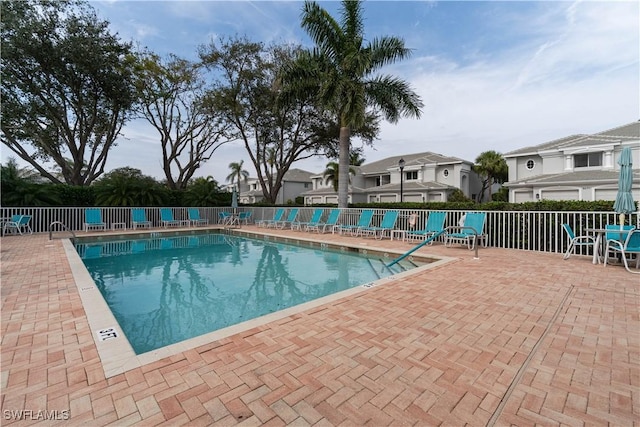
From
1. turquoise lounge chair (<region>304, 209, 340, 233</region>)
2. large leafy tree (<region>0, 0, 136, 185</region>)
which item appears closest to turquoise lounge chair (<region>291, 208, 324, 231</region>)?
turquoise lounge chair (<region>304, 209, 340, 233</region>)

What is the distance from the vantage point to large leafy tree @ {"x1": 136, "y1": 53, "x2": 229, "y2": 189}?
20406 mm

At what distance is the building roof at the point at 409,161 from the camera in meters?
29.0

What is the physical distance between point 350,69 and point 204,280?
11086 millimetres

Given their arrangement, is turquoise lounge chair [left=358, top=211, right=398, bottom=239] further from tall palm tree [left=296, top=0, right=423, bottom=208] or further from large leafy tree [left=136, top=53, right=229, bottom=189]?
large leafy tree [left=136, top=53, right=229, bottom=189]

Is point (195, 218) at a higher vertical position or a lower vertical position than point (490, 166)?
lower

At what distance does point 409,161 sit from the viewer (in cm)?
3169

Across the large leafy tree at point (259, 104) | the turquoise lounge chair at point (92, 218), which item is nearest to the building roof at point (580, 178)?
the large leafy tree at point (259, 104)

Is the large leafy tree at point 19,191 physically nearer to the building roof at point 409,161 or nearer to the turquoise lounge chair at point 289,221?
the turquoise lounge chair at point 289,221

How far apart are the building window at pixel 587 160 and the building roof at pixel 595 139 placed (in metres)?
0.79

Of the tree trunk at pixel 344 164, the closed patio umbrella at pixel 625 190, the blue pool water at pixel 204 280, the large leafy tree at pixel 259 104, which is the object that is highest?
the large leafy tree at pixel 259 104

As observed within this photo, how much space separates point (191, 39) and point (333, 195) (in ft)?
62.7

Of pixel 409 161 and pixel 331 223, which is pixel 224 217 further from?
pixel 409 161

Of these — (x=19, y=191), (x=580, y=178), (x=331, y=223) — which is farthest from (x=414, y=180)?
(x=19, y=191)

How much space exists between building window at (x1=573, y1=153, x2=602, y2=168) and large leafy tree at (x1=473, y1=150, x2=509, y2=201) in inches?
349
